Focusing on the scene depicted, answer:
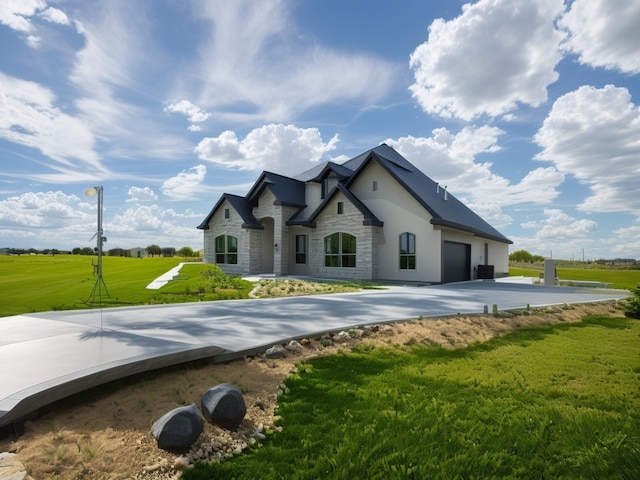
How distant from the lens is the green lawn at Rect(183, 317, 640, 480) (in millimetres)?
3006

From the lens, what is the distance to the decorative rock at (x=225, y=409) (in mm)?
3521

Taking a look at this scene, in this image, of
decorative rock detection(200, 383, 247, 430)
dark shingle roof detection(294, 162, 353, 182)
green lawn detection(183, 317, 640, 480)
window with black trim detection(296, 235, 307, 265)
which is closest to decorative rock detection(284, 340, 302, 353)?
green lawn detection(183, 317, 640, 480)

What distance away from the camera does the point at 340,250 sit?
22.6 m

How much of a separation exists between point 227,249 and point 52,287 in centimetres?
1330

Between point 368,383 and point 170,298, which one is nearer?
point 368,383

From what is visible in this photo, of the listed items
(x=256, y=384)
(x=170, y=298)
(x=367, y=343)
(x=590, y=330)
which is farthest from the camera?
(x=170, y=298)

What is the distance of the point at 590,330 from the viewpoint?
27.7 ft

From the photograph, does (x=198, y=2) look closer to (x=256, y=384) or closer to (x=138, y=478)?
(x=256, y=384)

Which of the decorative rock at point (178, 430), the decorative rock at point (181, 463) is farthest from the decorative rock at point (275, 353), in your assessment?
the decorative rock at point (181, 463)

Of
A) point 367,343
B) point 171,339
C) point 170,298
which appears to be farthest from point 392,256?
point 171,339

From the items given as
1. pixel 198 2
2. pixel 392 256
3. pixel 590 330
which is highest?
pixel 198 2

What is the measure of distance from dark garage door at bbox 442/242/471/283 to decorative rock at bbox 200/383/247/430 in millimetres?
18198

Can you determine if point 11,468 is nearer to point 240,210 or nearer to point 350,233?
point 350,233

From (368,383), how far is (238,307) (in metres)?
6.27
